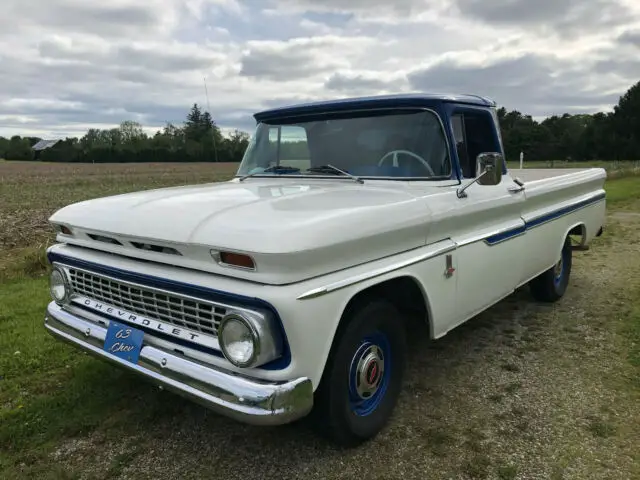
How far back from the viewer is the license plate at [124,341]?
2.57m

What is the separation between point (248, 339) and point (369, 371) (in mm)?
847

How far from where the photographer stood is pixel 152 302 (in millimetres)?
2615

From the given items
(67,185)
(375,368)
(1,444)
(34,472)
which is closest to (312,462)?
(375,368)

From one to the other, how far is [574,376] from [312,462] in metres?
2.08

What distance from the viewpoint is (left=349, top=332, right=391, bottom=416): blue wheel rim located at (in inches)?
106

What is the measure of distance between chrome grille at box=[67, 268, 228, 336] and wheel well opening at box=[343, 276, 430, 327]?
0.75 metres

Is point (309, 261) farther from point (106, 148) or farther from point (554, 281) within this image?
point (106, 148)

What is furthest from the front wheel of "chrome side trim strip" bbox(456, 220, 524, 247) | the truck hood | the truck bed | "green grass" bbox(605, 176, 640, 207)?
"green grass" bbox(605, 176, 640, 207)

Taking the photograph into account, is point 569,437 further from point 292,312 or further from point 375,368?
point 292,312

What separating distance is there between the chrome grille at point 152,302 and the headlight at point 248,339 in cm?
10

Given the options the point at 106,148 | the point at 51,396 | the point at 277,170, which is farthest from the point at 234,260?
the point at 106,148

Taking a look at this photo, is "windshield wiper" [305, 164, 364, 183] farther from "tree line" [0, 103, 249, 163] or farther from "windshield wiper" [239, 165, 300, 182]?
"tree line" [0, 103, 249, 163]

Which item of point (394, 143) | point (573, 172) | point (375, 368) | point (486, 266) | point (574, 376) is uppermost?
point (394, 143)

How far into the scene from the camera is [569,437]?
2889 mm
